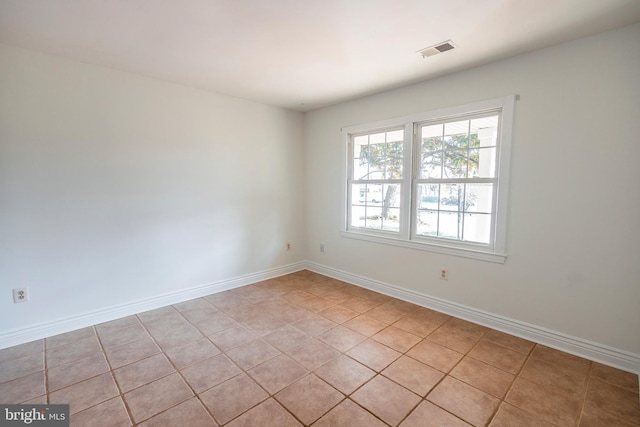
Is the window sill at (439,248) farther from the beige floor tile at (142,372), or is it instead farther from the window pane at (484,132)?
the beige floor tile at (142,372)

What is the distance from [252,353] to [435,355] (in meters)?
1.46

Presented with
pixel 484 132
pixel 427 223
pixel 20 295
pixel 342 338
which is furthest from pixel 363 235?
pixel 20 295

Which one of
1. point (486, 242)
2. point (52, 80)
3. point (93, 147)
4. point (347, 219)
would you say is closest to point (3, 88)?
point (52, 80)

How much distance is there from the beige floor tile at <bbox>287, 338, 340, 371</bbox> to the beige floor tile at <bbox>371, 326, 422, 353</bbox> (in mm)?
455

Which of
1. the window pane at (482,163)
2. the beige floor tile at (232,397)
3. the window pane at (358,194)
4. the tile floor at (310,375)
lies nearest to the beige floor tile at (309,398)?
the tile floor at (310,375)

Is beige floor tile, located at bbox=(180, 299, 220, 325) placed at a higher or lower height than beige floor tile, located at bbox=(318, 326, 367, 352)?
higher

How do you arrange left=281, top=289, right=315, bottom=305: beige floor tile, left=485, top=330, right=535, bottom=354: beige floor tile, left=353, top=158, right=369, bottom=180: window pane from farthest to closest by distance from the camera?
left=353, top=158, right=369, bottom=180: window pane, left=281, top=289, right=315, bottom=305: beige floor tile, left=485, top=330, right=535, bottom=354: beige floor tile

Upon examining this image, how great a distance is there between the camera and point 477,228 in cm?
289

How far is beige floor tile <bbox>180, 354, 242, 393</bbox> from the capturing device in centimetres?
197

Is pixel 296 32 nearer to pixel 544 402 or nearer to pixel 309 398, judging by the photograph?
pixel 309 398

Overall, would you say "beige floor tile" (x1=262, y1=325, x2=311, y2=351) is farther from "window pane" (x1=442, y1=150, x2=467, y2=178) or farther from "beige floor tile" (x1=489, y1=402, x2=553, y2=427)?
"window pane" (x1=442, y1=150, x2=467, y2=178)

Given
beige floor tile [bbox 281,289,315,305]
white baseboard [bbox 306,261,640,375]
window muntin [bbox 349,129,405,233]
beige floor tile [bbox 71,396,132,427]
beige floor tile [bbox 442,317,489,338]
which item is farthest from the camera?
window muntin [bbox 349,129,405,233]

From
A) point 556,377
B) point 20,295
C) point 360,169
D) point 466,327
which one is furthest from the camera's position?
point 360,169

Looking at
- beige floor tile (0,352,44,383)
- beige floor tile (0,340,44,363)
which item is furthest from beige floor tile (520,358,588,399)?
beige floor tile (0,340,44,363)
